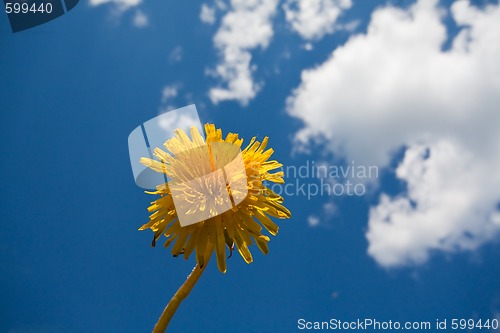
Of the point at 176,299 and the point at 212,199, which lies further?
the point at 212,199

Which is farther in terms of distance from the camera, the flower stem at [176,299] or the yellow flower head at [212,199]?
the yellow flower head at [212,199]

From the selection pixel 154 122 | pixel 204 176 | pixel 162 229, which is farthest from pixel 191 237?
pixel 154 122

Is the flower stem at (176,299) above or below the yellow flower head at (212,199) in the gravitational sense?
below

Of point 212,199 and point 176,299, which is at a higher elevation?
point 212,199

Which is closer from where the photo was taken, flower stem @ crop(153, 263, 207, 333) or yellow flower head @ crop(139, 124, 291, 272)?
flower stem @ crop(153, 263, 207, 333)
